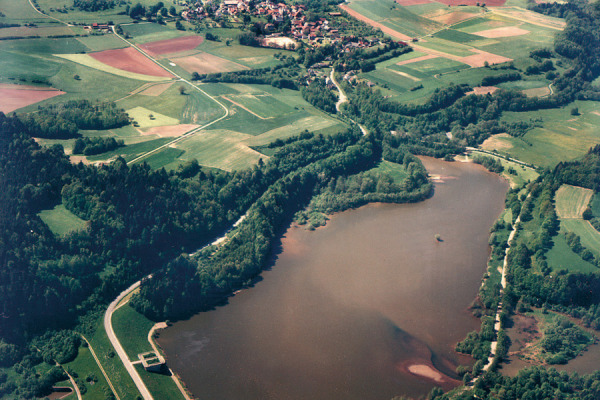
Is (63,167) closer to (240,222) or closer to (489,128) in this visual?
(240,222)

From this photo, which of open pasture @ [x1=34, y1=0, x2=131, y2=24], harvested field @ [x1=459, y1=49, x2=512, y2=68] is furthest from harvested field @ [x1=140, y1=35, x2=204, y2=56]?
harvested field @ [x1=459, y1=49, x2=512, y2=68]

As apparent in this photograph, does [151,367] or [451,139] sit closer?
[151,367]

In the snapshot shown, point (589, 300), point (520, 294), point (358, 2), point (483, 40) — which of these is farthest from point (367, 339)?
point (358, 2)

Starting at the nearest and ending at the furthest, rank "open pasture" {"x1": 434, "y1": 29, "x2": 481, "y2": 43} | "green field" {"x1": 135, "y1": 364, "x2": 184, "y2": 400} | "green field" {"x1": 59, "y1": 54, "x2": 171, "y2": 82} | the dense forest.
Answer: "green field" {"x1": 135, "y1": 364, "x2": 184, "y2": 400}, the dense forest, "green field" {"x1": 59, "y1": 54, "x2": 171, "y2": 82}, "open pasture" {"x1": 434, "y1": 29, "x2": 481, "y2": 43}

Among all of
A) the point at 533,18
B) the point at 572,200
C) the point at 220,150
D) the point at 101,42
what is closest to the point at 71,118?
the point at 220,150

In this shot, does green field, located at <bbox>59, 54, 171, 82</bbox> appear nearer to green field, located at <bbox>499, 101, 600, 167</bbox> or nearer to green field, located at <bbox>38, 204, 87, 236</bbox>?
green field, located at <bbox>38, 204, 87, 236</bbox>
